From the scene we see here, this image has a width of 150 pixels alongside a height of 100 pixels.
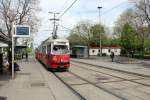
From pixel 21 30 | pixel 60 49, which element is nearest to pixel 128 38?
pixel 60 49

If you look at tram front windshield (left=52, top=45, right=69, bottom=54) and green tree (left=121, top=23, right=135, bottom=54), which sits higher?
green tree (left=121, top=23, right=135, bottom=54)

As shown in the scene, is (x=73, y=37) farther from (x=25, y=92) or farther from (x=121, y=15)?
(x=25, y=92)

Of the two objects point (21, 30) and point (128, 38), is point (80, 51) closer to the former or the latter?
point (128, 38)

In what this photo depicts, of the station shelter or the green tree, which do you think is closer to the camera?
the green tree

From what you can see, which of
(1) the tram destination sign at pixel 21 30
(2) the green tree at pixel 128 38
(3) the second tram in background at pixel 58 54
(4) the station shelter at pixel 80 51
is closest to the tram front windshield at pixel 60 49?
(3) the second tram in background at pixel 58 54

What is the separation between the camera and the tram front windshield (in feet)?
103

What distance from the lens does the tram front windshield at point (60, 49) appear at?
3129cm

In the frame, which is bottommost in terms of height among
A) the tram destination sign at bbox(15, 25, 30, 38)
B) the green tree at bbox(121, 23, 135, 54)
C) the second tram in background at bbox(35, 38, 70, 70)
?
the second tram in background at bbox(35, 38, 70, 70)

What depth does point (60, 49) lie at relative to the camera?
3158 centimetres

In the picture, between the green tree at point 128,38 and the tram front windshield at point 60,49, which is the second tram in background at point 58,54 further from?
the green tree at point 128,38

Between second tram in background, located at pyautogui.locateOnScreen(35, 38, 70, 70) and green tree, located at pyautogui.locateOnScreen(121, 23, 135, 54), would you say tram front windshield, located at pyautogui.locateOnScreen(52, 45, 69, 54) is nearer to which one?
second tram in background, located at pyautogui.locateOnScreen(35, 38, 70, 70)

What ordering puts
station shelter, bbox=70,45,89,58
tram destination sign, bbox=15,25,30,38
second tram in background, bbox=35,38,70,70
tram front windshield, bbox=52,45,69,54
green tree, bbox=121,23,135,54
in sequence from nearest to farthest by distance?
1. tram destination sign, bbox=15,25,30,38
2. second tram in background, bbox=35,38,70,70
3. tram front windshield, bbox=52,45,69,54
4. green tree, bbox=121,23,135,54
5. station shelter, bbox=70,45,89,58

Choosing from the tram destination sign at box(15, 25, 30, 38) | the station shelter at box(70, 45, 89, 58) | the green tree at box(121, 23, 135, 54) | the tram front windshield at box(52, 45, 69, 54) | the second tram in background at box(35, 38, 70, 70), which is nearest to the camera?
the tram destination sign at box(15, 25, 30, 38)

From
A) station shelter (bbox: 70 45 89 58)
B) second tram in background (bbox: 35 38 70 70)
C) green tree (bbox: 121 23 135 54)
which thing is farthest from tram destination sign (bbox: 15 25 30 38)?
station shelter (bbox: 70 45 89 58)
